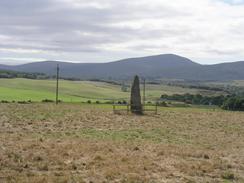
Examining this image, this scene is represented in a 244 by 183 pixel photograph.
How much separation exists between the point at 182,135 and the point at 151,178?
47.0 feet

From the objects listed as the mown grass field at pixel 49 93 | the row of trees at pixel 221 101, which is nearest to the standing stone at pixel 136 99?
A: the row of trees at pixel 221 101

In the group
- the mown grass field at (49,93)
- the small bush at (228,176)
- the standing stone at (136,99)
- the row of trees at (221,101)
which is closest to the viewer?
the small bush at (228,176)

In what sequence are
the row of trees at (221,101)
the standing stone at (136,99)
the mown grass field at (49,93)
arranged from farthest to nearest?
the mown grass field at (49,93)
the row of trees at (221,101)
the standing stone at (136,99)

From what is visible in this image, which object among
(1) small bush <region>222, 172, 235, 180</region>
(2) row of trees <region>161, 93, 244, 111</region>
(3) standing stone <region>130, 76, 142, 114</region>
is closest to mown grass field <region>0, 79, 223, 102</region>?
(2) row of trees <region>161, 93, 244, 111</region>

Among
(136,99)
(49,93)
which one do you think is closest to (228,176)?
(136,99)

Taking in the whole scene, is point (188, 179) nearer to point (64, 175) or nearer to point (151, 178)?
point (151, 178)

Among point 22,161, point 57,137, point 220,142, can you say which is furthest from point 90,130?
point 22,161

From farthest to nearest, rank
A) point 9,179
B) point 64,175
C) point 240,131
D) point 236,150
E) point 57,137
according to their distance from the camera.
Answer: point 240,131 < point 57,137 < point 236,150 < point 64,175 < point 9,179

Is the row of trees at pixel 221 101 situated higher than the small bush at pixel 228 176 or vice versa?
the small bush at pixel 228 176

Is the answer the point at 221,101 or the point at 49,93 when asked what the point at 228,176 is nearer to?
the point at 221,101

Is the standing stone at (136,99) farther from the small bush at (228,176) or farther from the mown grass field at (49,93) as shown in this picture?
the mown grass field at (49,93)

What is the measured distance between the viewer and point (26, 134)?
22578mm

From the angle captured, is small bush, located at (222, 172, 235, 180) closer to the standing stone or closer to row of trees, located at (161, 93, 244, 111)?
the standing stone

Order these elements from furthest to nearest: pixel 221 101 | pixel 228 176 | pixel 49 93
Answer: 1. pixel 49 93
2. pixel 221 101
3. pixel 228 176
